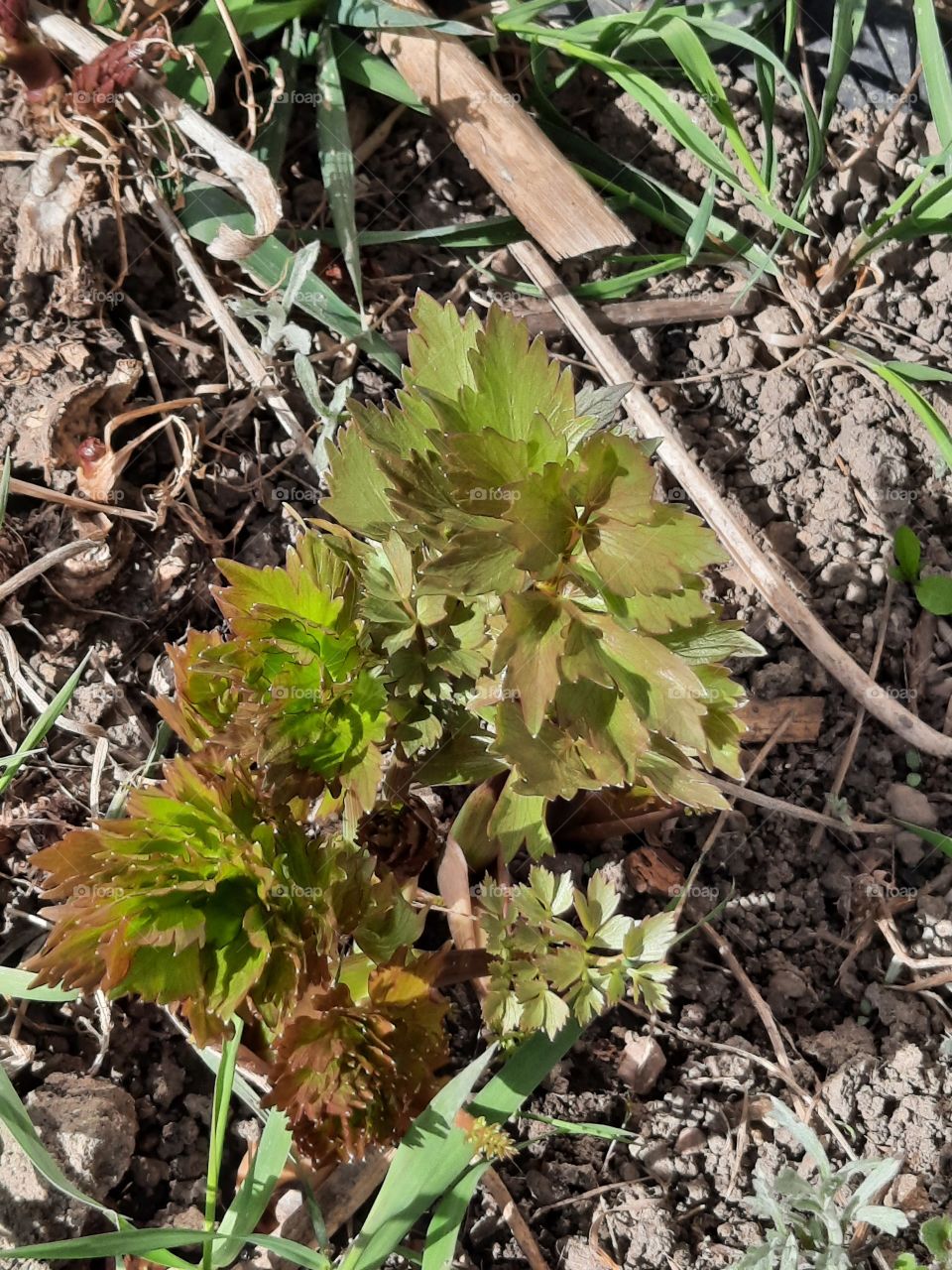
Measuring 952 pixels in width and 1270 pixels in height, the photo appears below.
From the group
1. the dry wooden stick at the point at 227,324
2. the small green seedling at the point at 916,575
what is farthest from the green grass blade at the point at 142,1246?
Answer: the small green seedling at the point at 916,575

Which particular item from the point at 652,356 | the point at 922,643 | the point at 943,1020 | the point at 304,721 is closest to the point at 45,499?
the point at 304,721

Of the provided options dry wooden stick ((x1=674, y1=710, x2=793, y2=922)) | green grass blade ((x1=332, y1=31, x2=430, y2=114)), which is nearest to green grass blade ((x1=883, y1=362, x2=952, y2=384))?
dry wooden stick ((x1=674, y1=710, x2=793, y2=922))

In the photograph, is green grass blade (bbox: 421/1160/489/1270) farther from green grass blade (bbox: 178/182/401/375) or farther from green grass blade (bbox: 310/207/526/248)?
green grass blade (bbox: 310/207/526/248)

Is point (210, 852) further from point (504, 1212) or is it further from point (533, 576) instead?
point (504, 1212)

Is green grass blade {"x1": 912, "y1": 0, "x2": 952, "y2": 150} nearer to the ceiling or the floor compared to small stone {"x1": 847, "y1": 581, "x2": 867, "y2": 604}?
nearer to the ceiling

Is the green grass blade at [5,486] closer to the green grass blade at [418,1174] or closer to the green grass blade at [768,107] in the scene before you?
the green grass blade at [418,1174]
